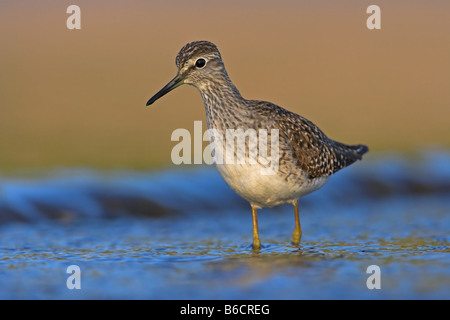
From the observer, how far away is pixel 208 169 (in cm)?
1388

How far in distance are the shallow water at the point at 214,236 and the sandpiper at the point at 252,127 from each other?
28.6 inches

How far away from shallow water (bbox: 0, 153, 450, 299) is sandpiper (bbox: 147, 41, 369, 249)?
73cm

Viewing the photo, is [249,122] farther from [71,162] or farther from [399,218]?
[71,162]

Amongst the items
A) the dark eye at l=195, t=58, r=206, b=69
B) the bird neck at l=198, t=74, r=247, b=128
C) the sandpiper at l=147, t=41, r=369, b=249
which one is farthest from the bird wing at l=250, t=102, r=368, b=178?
the dark eye at l=195, t=58, r=206, b=69

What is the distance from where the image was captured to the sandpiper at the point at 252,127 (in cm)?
924

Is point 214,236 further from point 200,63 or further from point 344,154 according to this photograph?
point 200,63

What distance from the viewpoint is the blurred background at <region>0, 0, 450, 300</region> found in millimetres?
8141

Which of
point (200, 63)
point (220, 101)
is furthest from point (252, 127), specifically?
point (200, 63)

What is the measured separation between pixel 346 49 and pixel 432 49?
103 inches

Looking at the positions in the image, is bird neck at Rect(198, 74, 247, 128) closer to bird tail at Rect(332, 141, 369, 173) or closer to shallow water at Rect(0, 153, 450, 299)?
shallow water at Rect(0, 153, 450, 299)

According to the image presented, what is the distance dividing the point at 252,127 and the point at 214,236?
1.98 meters

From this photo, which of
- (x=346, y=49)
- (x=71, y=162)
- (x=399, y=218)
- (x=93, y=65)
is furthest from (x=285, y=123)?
(x=346, y=49)

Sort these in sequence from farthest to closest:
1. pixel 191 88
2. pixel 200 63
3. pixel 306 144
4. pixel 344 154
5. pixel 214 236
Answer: pixel 191 88, pixel 344 154, pixel 214 236, pixel 306 144, pixel 200 63

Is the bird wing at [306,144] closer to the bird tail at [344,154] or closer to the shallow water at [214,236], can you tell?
the bird tail at [344,154]
